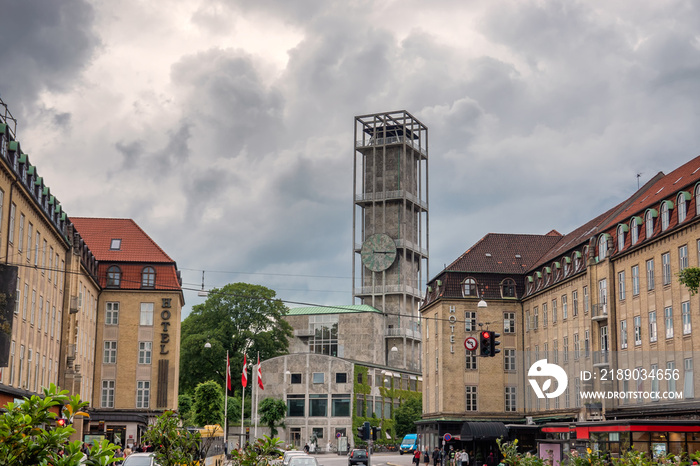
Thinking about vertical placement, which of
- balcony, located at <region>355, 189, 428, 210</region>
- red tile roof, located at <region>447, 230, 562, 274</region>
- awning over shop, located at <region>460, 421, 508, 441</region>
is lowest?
awning over shop, located at <region>460, 421, 508, 441</region>

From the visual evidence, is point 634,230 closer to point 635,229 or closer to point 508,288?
point 635,229

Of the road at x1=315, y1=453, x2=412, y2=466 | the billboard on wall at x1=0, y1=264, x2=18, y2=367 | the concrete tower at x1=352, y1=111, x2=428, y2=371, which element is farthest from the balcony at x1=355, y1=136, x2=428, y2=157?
the billboard on wall at x1=0, y1=264, x2=18, y2=367

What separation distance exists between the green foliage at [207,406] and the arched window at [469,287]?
22886 mm

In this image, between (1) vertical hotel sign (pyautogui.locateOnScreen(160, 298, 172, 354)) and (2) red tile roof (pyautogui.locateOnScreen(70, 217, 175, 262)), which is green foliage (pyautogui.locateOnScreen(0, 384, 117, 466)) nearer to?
(1) vertical hotel sign (pyautogui.locateOnScreen(160, 298, 172, 354))

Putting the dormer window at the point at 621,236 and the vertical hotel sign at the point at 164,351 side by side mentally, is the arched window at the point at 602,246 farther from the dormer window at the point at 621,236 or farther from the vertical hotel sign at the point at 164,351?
the vertical hotel sign at the point at 164,351

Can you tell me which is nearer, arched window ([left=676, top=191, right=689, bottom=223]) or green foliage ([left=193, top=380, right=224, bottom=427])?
arched window ([left=676, top=191, right=689, bottom=223])

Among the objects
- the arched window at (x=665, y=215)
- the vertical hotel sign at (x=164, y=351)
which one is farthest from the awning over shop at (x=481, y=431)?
the vertical hotel sign at (x=164, y=351)

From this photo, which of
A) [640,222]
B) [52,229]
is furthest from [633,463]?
[52,229]

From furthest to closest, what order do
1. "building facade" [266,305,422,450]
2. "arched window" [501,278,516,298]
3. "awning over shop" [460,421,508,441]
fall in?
"building facade" [266,305,422,450]
"arched window" [501,278,516,298]
"awning over shop" [460,421,508,441]

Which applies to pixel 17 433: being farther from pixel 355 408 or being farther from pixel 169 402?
pixel 355 408

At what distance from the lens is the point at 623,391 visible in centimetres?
5469

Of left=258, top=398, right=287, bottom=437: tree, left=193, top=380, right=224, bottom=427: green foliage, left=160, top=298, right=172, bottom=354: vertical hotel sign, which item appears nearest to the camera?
left=193, top=380, right=224, bottom=427: green foliage

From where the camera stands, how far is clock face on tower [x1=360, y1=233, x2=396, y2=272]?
108 meters

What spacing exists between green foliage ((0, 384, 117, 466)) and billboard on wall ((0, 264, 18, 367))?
32001 mm
